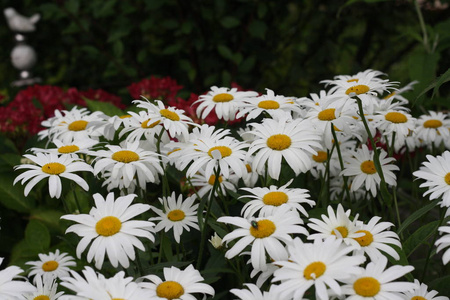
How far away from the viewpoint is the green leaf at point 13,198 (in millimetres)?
1572

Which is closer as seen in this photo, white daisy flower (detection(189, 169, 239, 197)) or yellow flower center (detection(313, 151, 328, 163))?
white daisy flower (detection(189, 169, 239, 197))

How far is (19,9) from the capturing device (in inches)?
131

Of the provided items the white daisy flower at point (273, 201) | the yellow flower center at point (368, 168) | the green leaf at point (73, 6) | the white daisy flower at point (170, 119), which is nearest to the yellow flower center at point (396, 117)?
the yellow flower center at point (368, 168)

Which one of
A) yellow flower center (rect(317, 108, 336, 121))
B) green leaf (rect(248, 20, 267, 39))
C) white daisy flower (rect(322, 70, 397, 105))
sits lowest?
yellow flower center (rect(317, 108, 336, 121))

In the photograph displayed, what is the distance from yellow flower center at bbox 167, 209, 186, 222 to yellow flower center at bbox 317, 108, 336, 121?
33cm

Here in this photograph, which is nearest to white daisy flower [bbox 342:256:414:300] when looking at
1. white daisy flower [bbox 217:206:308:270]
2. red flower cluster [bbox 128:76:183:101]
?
white daisy flower [bbox 217:206:308:270]

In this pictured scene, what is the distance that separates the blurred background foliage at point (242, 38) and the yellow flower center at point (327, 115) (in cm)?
123

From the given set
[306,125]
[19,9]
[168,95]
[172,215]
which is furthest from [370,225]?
[19,9]

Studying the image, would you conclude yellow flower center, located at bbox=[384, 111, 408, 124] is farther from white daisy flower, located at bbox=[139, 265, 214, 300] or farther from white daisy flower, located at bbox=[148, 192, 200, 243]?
white daisy flower, located at bbox=[139, 265, 214, 300]

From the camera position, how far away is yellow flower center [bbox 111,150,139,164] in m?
0.99

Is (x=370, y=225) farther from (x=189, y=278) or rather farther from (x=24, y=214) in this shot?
(x=24, y=214)

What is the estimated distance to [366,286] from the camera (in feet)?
2.37

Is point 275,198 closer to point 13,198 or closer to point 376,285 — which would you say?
point 376,285

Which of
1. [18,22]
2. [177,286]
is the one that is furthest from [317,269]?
[18,22]
